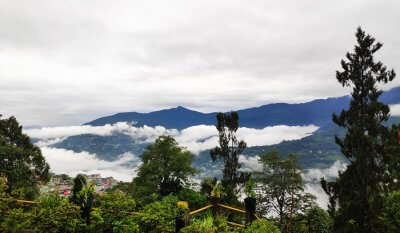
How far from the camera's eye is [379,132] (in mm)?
23266

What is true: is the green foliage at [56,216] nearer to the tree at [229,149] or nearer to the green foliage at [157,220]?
the green foliage at [157,220]

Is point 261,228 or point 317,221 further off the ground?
point 261,228

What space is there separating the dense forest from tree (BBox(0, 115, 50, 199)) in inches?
3.3

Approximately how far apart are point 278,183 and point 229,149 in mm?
6937

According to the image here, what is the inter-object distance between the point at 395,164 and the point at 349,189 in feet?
14.8

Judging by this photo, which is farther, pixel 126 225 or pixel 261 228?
pixel 126 225

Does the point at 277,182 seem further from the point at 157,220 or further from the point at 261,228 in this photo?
the point at 261,228

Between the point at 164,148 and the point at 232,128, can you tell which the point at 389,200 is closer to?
the point at 164,148

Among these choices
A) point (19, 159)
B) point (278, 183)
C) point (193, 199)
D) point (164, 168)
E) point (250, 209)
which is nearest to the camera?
point (250, 209)

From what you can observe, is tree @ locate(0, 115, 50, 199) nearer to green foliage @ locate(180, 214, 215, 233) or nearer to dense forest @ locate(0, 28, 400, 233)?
dense forest @ locate(0, 28, 400, 233)

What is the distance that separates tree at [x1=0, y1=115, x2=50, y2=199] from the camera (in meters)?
27.2

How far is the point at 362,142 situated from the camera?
75.6ft

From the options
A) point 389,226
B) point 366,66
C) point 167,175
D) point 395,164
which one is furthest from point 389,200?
point 167,175

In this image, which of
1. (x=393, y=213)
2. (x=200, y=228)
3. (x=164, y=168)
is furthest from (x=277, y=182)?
(x=200, y=228)
